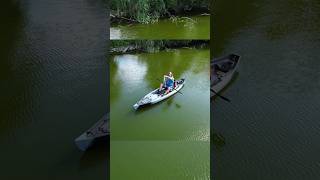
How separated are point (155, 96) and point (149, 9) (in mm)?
1000

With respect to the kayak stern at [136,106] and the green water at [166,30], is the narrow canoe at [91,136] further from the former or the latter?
the green water at [166,30]

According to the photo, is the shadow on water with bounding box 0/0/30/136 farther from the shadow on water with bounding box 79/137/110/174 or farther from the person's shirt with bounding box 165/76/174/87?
the person's shirt with bounding box 165/76/174/87

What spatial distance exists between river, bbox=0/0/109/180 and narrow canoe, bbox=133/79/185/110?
2.03 ft

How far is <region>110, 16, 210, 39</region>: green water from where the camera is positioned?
13.5ft

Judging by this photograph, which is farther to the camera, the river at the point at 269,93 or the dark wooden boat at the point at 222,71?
the dark wooden boat at the point at 222,71

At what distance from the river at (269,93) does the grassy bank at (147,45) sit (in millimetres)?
842

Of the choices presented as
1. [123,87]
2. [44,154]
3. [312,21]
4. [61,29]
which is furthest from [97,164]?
[312,21]

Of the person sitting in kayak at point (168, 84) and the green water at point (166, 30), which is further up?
the green water at point (166, 30)

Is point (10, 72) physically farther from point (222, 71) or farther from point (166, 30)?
point (222, 71)

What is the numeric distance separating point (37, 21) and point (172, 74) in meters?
2.68

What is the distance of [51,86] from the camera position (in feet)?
17.1

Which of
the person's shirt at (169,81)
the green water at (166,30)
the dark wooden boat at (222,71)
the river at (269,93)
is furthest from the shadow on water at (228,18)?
the person's shirt at (169,81)

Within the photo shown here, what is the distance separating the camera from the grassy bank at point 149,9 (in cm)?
455

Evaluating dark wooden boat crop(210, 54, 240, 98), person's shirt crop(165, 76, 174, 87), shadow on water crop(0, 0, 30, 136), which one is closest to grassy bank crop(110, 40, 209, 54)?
person's shirt crop(165, 76, 174, 87)
